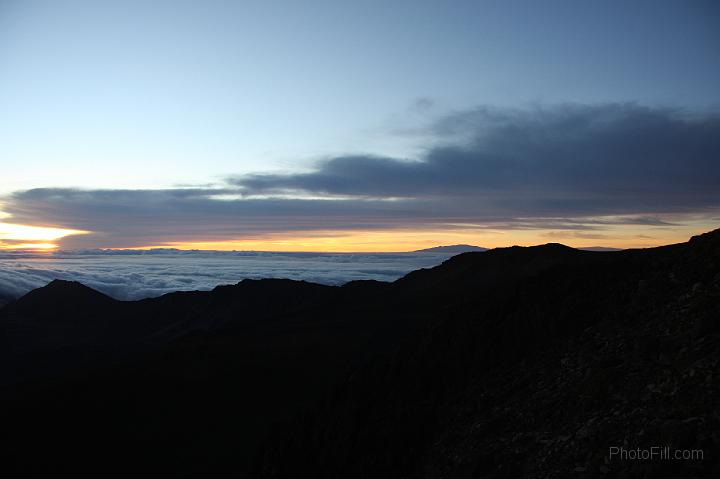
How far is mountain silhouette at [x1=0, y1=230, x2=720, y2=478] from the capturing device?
40.2 ft

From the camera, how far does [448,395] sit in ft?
65.5

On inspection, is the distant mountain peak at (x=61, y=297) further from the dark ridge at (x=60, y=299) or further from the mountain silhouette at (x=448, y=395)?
the mountain silhouette at (x=448, y=395)

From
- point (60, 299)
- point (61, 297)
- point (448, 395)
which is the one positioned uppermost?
point (448, 395)

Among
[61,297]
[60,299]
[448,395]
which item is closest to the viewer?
[448,395]

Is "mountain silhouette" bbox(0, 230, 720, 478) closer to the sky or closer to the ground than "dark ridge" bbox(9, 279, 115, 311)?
closer to the sky

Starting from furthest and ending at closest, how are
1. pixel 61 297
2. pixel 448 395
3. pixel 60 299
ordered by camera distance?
1. pixel 61 297
2. pixel 60 299
3. pixel 448 395

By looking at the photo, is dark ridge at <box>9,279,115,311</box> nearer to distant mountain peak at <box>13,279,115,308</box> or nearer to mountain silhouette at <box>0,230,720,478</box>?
distant mountain peak at <box>13,279,115,308</box>

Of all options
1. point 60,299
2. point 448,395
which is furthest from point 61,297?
point 448,395

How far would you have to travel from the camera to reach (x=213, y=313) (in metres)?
134

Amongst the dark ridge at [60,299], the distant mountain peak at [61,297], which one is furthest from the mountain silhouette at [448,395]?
the distant mountain peak at [61,297]

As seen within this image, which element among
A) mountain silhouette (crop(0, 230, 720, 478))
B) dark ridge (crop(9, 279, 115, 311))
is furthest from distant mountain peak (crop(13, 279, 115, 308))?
mountain silhouette (crop(0, 230, 720, 478))

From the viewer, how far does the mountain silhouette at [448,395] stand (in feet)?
40.2

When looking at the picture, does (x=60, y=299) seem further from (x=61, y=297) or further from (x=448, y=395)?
(x=448, y=395)

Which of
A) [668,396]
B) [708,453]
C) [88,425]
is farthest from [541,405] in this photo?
[88,425]
